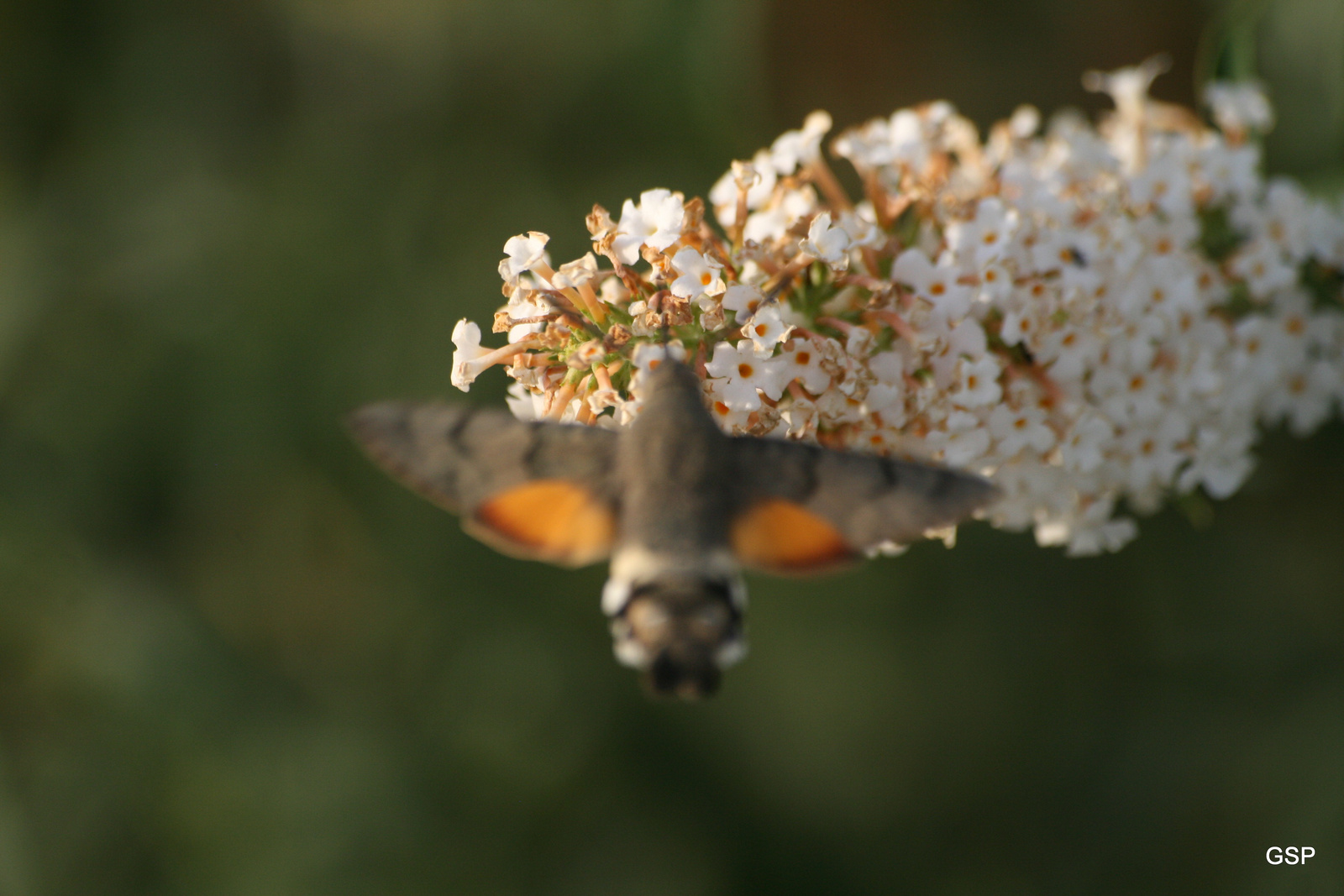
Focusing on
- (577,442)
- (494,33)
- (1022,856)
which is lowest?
(1022,856)

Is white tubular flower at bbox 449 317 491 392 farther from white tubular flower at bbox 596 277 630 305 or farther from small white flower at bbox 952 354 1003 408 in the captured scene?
small white flower at bbox 952 354 1003 408

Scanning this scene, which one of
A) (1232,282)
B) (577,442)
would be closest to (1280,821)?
(1232,282)

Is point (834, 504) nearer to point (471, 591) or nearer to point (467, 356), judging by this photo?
point (467, 356)

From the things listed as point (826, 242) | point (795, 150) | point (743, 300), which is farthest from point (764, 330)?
point (795, 150)

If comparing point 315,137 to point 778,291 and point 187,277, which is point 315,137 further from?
point 778,291

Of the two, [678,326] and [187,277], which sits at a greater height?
[187,277]

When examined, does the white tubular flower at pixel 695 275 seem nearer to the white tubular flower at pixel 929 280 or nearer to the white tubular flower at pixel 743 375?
the white tubular flower at pixel 743 375

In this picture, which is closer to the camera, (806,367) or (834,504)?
(834,504)
